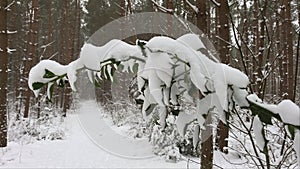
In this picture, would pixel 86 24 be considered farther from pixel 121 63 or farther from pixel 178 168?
pixel 121 63

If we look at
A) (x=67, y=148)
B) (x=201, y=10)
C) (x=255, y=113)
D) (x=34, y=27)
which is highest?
(x=34, y=27)

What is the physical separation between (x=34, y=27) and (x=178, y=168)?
7062 mm

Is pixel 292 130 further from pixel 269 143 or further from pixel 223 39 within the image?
pixel 269 143

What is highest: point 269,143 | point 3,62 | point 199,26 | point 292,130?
point 199,26

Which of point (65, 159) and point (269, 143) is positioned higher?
point (269, 143)

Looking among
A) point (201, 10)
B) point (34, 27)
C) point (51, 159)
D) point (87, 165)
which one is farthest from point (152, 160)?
point (34, 27)

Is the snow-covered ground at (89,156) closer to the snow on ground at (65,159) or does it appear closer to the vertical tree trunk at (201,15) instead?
the snow on ground at (65,159)

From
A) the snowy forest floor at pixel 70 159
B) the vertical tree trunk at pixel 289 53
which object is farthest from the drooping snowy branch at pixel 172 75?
the snowy forest floor at pixel 70 159

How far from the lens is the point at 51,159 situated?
18.5 ft

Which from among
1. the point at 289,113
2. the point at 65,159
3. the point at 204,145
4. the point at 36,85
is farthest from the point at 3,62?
the point at 289,113

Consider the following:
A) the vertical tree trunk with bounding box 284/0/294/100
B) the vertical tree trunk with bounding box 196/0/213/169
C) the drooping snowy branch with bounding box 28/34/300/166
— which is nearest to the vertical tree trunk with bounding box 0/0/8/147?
the vertical tree trunk with bounding box 196/0/213/169

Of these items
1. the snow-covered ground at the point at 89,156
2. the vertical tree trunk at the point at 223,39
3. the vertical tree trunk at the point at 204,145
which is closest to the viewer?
the vertical tree trunk at the point at 223,39

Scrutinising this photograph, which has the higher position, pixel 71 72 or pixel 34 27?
pixel 34 27

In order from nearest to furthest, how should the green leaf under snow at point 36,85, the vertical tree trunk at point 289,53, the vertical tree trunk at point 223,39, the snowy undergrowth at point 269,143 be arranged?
the green leaf under snow at point 36,85, the snowy undergrowth at point 269,143, the vertical tree trunk at point 223,39, the vertical tree trunk at point 289,53
